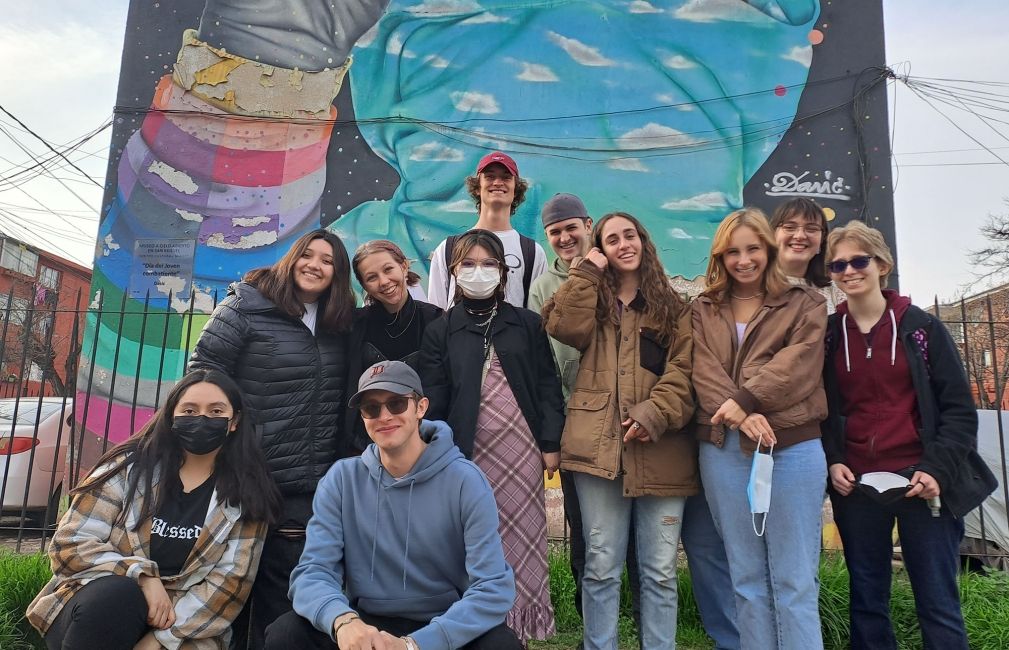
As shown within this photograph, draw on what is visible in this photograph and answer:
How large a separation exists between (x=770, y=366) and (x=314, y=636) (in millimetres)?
2143

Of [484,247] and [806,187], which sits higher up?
[806,187]

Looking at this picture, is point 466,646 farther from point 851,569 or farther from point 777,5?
point 777,5

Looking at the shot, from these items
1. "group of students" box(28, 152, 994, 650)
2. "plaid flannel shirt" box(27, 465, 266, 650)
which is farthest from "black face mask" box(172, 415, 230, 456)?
"plaid flannel shirt" box(27, 465, 266, 650)

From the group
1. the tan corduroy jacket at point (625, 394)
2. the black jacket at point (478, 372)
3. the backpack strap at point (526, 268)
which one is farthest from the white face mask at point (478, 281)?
the backpack strap at point (526, 268)

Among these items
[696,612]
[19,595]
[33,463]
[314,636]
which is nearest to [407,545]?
[314,636]

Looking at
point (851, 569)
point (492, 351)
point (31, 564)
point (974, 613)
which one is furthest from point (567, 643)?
point (31, 564)

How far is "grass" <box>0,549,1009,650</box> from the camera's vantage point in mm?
3578

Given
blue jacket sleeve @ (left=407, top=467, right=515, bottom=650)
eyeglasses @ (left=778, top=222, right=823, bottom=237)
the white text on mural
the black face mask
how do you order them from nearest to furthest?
blue jacket sleeve @ (left=407, top=467, right=515, bottom=650), the black face mask, eyeglasses @ (left=778, top=222, right=823, bottom=237), the white text on mural

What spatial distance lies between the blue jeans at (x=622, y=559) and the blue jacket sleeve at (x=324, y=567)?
115 cm

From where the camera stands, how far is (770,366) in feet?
8.89

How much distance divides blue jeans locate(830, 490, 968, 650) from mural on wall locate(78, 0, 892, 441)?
4.49 m

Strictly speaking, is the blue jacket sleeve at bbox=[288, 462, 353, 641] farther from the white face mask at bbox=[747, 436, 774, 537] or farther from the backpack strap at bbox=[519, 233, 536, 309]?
the backpack strap at bbox=[519, 233, 536, 309]

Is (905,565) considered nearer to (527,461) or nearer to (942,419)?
(942,419)

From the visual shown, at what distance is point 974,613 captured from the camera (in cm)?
374
